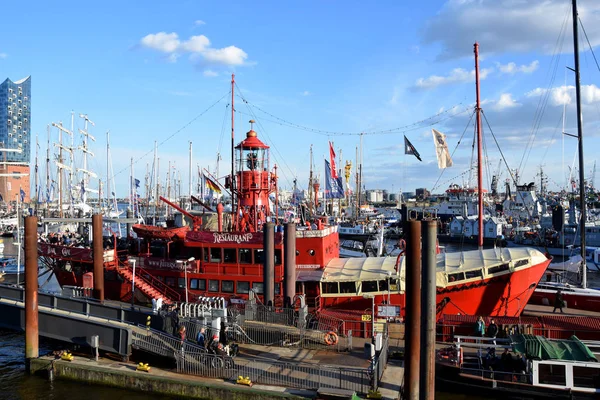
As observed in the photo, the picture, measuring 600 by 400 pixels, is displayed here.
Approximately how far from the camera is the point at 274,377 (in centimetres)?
1611

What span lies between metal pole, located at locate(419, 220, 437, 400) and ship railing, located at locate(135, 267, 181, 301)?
1705cm

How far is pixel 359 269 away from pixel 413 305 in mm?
10014

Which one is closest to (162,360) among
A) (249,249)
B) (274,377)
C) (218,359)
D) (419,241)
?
(218,359)

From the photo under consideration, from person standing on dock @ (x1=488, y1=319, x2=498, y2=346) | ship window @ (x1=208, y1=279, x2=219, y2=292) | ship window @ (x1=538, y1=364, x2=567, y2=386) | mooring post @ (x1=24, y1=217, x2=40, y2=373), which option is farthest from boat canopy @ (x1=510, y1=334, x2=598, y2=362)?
mooring post @ (x1=24, y1=217, x2=40, y2=373)

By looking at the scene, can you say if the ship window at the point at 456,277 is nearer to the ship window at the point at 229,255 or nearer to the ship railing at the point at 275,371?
the ship railing at the point at 275,371

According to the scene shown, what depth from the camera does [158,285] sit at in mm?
28016

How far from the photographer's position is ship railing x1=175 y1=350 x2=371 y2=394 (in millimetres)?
15344

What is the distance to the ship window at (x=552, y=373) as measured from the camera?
1653cm

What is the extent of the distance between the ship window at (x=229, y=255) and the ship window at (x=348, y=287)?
6645 millimetres

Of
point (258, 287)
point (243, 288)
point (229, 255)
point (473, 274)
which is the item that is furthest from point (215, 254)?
point (473, 274)

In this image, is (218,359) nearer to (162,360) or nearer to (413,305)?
(162,360)

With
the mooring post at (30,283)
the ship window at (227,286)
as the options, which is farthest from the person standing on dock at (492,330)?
the mooring post at (30,283)

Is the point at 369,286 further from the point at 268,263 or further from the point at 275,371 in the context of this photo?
the point at 275,371

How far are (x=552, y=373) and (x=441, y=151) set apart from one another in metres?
14.2
